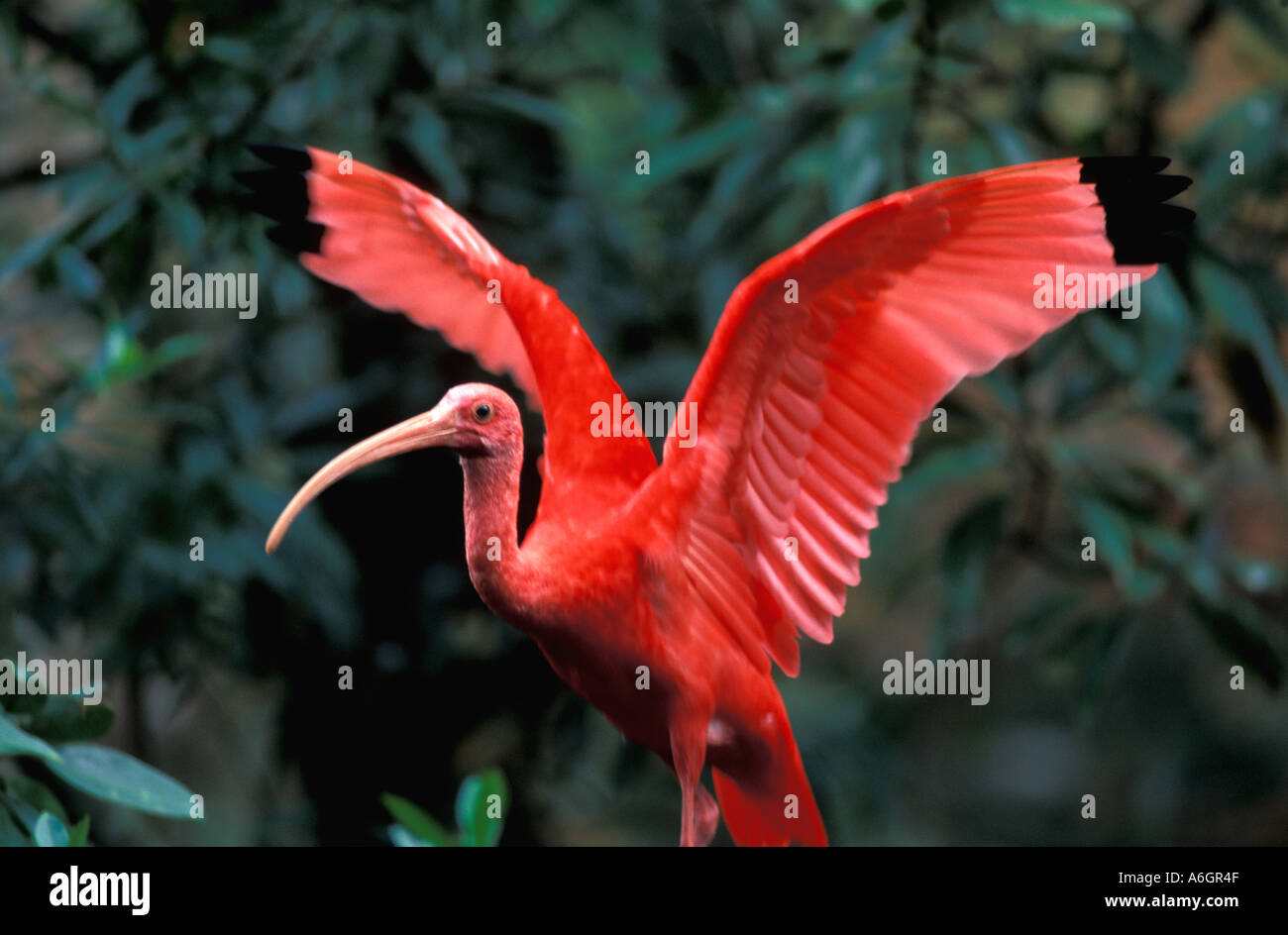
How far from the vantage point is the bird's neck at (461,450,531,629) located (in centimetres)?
91

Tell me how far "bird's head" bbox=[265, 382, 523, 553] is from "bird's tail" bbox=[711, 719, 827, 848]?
341 mm

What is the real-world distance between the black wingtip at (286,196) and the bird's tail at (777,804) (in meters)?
0.58

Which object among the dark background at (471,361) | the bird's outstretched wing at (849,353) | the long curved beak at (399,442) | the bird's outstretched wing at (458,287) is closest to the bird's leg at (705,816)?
the bird's outstretched wing at (849,353)

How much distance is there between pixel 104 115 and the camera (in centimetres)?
187

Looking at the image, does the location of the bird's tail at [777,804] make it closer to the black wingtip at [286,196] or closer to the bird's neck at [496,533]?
the bird's neck at [496,533]

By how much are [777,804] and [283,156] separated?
0.68m

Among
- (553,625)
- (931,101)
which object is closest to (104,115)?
(931,101)

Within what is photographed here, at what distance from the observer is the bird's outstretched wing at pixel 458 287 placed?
1.02 m

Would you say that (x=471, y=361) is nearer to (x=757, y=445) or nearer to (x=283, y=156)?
(x=283, y=156)

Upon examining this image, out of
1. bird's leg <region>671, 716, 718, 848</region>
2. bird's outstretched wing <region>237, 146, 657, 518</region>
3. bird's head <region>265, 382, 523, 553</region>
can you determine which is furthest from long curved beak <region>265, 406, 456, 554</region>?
bird's leg <region>671, 716, 718, 848</region>

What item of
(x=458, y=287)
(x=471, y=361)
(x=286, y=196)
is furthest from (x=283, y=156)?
(x=471, y=361)

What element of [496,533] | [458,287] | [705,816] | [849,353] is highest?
[458,287]

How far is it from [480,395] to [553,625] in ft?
0.56

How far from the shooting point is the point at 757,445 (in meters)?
1.01
